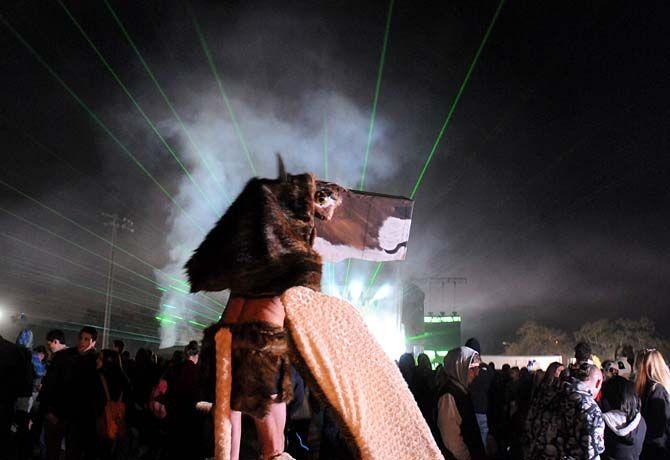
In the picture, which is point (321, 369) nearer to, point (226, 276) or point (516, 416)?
point (226, 276)

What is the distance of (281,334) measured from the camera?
3.18 m

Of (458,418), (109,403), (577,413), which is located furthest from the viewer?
(109,403)

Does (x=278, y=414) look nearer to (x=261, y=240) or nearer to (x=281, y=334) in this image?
(x=281, y=334)

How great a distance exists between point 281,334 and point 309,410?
4.09m

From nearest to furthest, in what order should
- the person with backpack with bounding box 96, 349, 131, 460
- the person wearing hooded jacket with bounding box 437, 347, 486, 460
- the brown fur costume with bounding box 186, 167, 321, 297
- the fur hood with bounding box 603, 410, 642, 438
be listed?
1. the brown fur costume with bounding box 186, 167, 321, 297
2. the person wearing hooded jacket with bounding box 437, 347, 486, 460
3. the fur hood with bounding box 603, 410, 642, 438
4. the person with backpack with bounding box 96, 349, 131, 460

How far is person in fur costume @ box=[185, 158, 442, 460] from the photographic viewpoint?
4.63 ft

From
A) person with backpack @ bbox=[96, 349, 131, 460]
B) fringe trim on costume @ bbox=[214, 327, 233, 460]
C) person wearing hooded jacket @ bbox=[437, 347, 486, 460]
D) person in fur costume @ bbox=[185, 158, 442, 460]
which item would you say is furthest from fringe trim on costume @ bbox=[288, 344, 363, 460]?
person with backpack @ bbox=[96, 349, 131, 460]

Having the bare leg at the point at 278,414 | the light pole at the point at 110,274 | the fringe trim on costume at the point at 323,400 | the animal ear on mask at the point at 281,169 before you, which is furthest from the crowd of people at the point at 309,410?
the light pole at the point at 110,274

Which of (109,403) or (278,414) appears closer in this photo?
(278,414)

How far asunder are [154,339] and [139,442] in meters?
49.9

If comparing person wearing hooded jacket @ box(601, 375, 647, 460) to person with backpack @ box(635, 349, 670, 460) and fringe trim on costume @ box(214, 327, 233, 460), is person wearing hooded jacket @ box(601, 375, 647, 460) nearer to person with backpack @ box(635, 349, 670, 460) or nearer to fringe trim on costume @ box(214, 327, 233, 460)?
person with backpack @ box(635, 349, 670, 460)

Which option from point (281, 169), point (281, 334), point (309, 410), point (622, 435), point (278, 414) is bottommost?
point (309, 410)

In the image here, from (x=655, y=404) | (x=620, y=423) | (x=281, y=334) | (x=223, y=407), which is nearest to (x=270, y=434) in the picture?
(x=223, y=407)

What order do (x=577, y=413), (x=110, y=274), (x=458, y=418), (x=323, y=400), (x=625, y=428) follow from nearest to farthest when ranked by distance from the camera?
1. (x=323, y=400)
2. (x=577, y=413)
3. (x=458, y=418)
4. (x=625, y=428)
5. (x=110, y=274)
